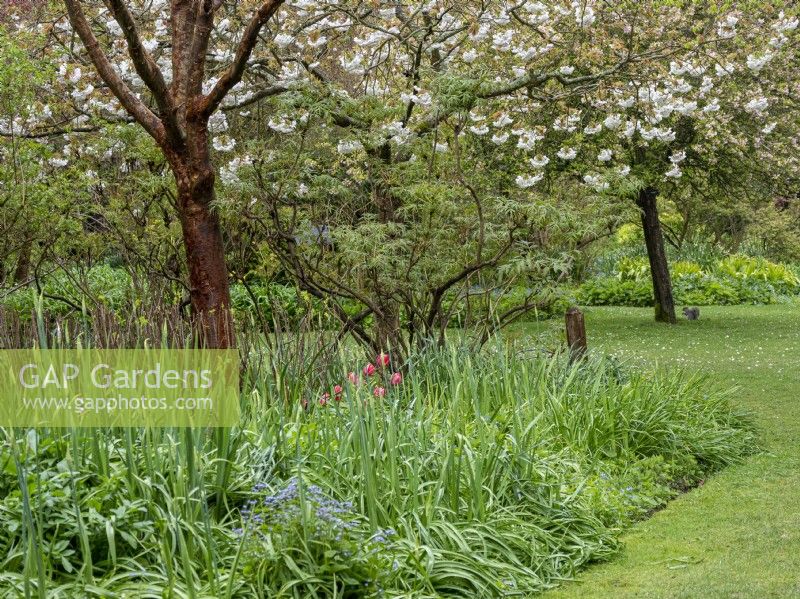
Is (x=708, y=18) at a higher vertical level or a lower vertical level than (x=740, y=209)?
higher

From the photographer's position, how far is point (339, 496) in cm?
429

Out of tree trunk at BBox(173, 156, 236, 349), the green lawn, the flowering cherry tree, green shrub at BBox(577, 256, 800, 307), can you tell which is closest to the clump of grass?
the green lawn

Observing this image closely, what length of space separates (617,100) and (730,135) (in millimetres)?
2970

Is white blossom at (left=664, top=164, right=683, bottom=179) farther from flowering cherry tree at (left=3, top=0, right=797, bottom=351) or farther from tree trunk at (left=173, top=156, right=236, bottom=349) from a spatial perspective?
tree trunk at (left=173, top=156, right=236, bottom=349)

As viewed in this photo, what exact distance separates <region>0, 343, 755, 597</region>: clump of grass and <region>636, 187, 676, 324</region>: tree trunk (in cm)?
835

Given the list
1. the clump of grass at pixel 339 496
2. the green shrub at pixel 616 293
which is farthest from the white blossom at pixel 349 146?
the green shrub at pixel 616 293

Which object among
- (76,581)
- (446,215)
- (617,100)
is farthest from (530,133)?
(76,581)

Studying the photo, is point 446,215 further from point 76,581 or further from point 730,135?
point 730,135

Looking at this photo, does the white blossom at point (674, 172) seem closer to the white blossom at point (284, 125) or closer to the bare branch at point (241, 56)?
the white blossom at point (284, 125)

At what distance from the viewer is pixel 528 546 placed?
438 cm

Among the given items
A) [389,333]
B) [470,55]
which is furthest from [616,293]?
[389,333]

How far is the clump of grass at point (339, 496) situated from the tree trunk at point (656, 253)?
8.35m

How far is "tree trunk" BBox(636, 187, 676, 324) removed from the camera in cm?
1413

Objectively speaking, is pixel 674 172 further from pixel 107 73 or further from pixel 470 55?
pixel 107 73
